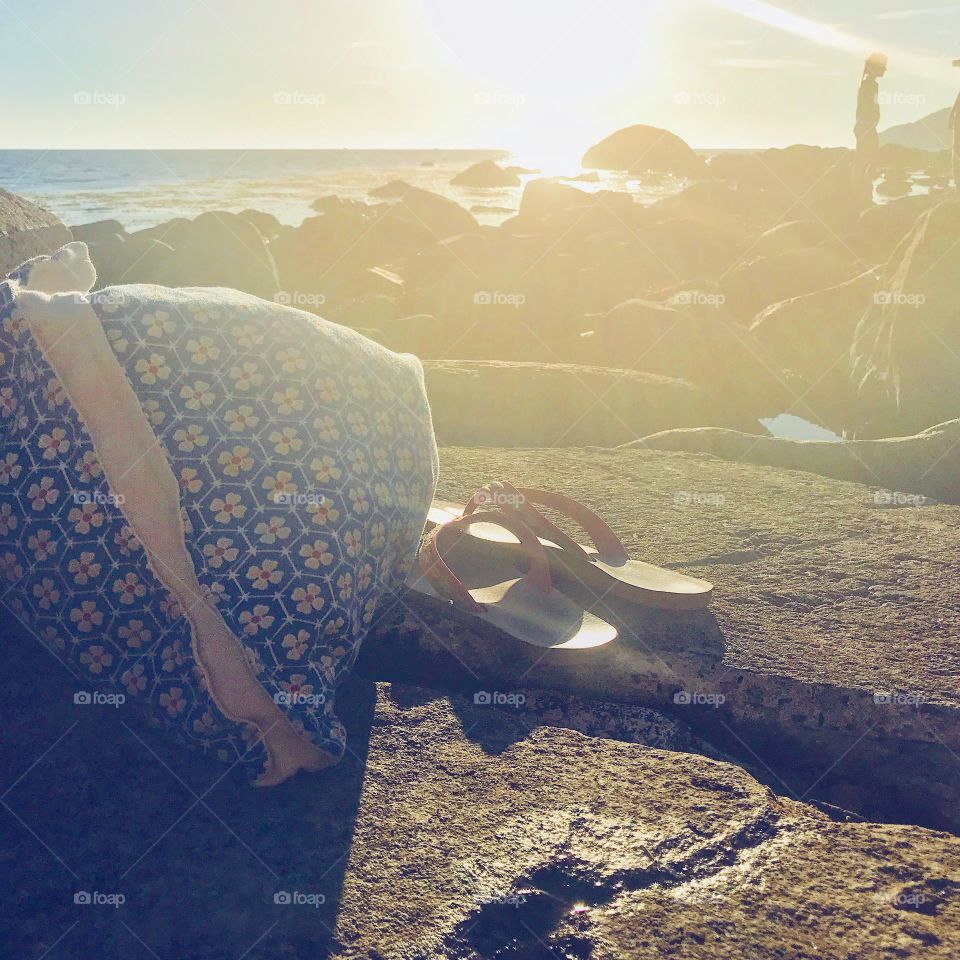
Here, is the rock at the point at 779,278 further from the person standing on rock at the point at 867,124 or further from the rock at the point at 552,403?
the person standing on rock at the point at 867,124

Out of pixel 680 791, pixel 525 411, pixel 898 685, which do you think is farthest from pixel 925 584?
pixel 525 411

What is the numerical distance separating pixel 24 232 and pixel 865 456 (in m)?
3.87

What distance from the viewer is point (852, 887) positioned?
1.78 m

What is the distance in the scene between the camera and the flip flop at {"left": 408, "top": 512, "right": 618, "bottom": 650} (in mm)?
2381

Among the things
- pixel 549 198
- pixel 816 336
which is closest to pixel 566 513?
pixel 816 336

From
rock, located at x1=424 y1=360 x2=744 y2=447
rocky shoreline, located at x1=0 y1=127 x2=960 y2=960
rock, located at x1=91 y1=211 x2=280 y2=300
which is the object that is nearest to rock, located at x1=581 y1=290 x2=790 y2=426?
rock, located at x1=424 y1=360 x2=744 y2=447

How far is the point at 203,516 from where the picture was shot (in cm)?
191

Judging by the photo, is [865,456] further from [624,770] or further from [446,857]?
[446,857]

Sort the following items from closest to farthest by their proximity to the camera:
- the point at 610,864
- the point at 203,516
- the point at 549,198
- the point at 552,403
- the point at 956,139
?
the point at 610,864 < the point at 203,516 < the point at 552,403 < the point at 956,139 < the point at 549,198

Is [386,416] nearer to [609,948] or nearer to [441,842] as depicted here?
[441,842]

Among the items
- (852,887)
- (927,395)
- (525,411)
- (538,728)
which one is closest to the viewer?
(852,887)

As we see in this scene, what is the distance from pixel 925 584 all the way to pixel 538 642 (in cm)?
135

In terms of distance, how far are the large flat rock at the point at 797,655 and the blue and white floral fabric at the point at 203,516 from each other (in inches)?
22.0

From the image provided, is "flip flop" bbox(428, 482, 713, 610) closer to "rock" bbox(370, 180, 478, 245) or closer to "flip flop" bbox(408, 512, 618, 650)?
"flip flop" bbox(408, 512, 618, 650)
